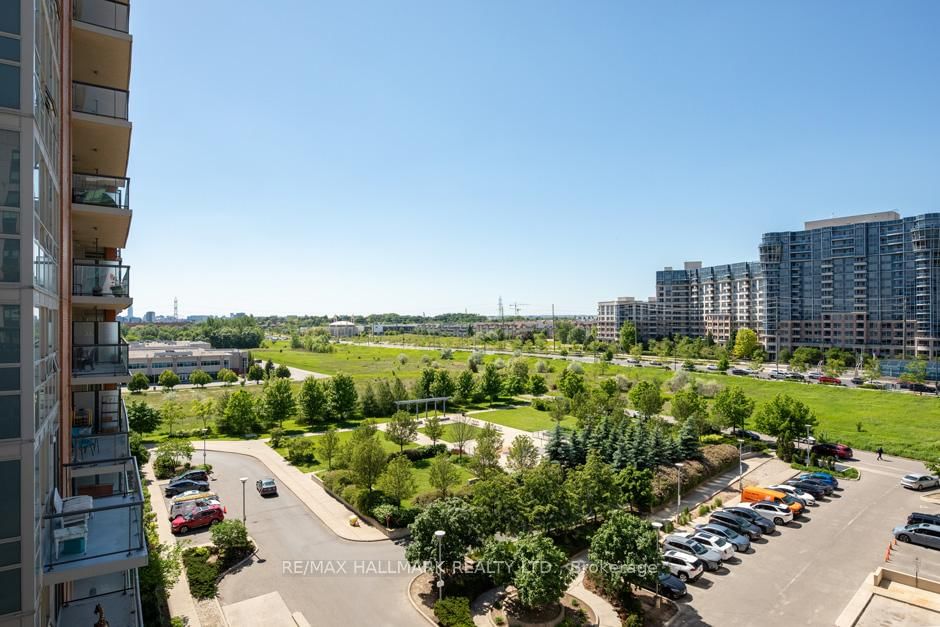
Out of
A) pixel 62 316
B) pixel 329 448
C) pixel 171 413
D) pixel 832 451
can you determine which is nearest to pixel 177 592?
pixel 62 316

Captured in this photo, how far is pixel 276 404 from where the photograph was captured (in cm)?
4084

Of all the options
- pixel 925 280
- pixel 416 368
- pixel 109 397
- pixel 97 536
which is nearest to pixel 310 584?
pixel 109 397

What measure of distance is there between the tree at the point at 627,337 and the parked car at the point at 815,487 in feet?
251

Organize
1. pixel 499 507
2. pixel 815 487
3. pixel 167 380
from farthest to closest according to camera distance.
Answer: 1. pixel 167 380
2. pixel 815 487
3. pixel 499 507

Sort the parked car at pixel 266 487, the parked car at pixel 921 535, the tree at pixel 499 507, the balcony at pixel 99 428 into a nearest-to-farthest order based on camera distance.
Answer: the balcony at pixel 99 428, the tree at pixel 499 507, the parked car at pixel 921 535, the parked car at pixel 266 487

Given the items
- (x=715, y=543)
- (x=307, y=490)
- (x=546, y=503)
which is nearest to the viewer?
(x=715, y=543)

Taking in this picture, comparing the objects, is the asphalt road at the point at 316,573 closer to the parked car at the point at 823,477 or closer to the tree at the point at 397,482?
the tree at the point at 397,482

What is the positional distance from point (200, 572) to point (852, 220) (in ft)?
306

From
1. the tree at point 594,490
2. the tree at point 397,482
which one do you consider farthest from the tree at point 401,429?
the tree at point 594,490

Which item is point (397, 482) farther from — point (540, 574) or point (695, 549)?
point (695, 549)

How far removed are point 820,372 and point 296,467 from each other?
233 ft

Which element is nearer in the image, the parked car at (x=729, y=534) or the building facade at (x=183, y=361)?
Result: the parked car at (x=729, y=534)

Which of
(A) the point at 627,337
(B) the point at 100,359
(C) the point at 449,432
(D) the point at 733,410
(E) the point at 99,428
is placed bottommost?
(C) the point at 449,432

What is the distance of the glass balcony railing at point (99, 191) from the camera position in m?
10.2
